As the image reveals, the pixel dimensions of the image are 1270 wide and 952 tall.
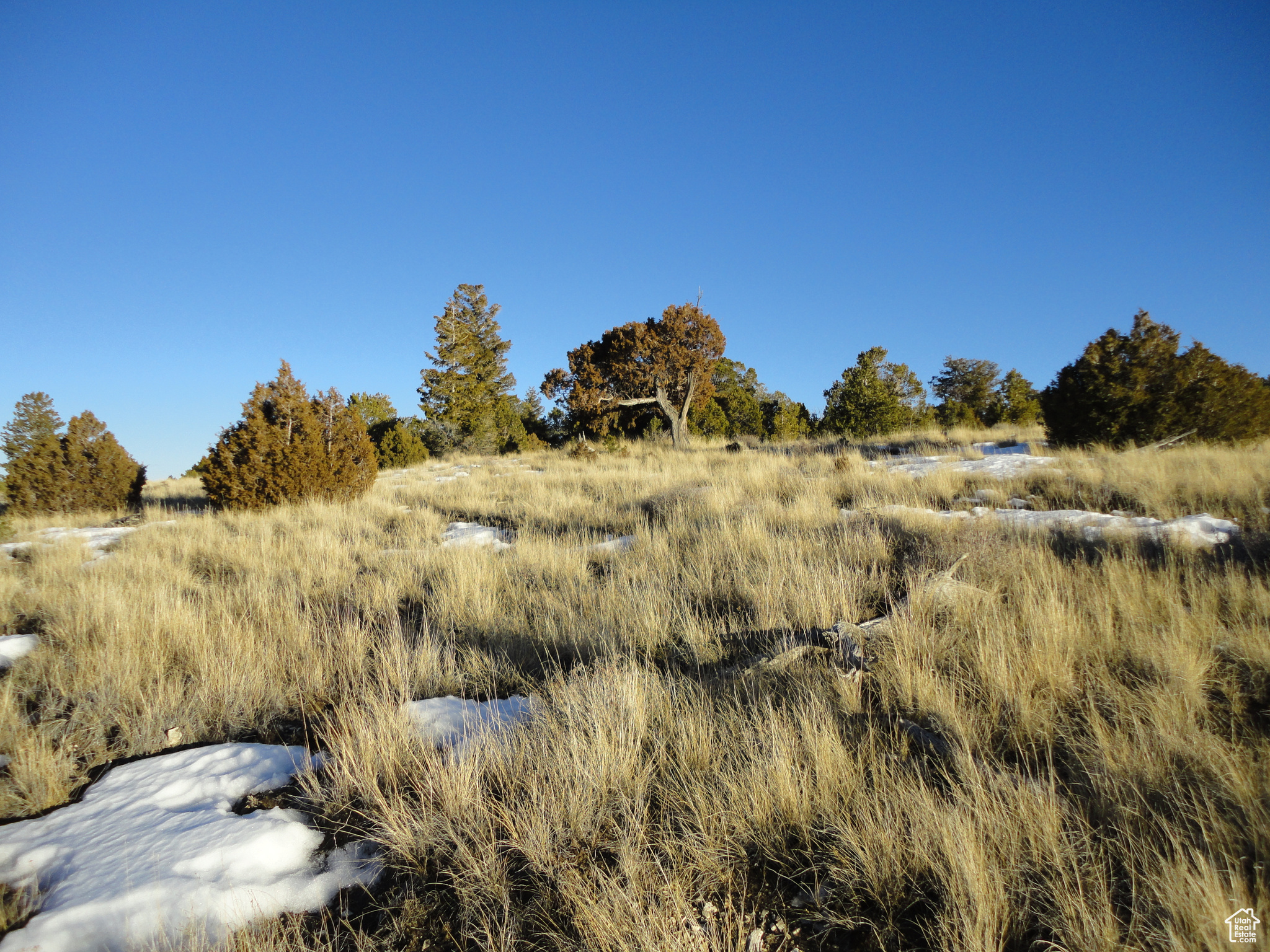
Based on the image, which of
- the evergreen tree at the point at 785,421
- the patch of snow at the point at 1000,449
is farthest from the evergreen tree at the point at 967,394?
the patch of snow at the point at 1000,449

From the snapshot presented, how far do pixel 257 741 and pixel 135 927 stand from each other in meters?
1.28

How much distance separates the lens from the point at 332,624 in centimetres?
402

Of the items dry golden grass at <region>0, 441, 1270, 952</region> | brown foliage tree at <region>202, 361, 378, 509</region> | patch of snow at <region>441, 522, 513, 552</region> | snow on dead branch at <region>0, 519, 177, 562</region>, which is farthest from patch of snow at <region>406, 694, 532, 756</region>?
brown foliage tree at <region>202, 361, 378, 509</region>

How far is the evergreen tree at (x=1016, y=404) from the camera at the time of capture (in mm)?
27141

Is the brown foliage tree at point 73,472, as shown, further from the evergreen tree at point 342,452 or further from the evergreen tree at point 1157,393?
the evergreen tree at point 1157,393

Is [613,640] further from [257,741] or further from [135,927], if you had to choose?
[135,927]

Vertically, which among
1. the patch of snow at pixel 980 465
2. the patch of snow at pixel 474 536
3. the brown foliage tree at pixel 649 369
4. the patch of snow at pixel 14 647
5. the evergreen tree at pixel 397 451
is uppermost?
the brown foliage tree at pixel 649 369

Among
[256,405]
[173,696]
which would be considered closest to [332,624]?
[173,696]

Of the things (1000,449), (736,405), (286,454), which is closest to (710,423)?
(736,405)

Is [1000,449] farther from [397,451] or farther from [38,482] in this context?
[397,451]

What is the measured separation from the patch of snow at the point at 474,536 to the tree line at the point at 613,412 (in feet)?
14.3

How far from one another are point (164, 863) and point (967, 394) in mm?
43013

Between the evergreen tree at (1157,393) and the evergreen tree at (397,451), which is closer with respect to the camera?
the evergreen tree at (1157,393)

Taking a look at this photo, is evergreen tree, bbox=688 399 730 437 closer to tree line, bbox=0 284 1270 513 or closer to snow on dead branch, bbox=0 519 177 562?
tree line, bbox=0 284 1270 513
